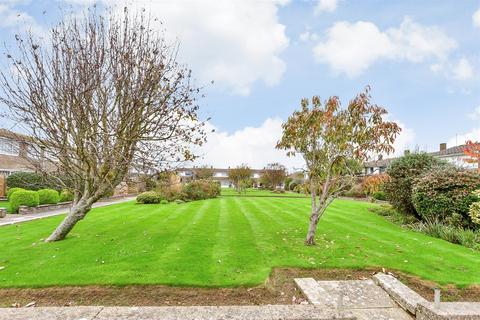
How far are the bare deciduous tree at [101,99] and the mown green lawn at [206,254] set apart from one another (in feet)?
6.35

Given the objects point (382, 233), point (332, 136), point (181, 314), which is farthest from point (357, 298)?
point (382, 233)

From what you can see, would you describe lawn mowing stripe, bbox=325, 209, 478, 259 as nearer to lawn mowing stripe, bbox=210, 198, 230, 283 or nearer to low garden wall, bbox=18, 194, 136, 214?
lawn mowing stripe, bbox=210, 198, 230, 283

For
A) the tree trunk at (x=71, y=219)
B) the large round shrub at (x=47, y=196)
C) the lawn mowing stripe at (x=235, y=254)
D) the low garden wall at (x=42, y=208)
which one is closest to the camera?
the lawn mowing stripe at (x=235, y=254)

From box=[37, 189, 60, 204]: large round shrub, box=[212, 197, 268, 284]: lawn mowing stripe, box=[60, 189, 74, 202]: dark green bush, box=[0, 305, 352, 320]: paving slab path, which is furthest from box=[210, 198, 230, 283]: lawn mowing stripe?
box=[60, 189, 74, 202]: dark green bush

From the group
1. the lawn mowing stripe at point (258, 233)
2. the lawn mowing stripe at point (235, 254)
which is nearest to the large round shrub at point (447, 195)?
the lawn mowing stripe at point (258, 233)

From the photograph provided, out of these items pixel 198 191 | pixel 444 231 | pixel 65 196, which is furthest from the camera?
pixel 198 191

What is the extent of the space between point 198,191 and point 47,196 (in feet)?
40.5

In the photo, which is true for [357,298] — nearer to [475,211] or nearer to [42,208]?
[475,211]

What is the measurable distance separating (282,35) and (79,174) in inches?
408

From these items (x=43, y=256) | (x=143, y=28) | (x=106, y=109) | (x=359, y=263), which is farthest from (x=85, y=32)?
(x=359, y=263)

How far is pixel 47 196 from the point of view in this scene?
68.0 feet

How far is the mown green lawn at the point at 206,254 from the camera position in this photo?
6465 millimetres

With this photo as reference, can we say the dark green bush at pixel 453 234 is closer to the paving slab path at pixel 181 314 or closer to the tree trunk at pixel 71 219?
the paving slab path at pixel 181 314

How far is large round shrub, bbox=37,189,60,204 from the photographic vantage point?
67.0ft
